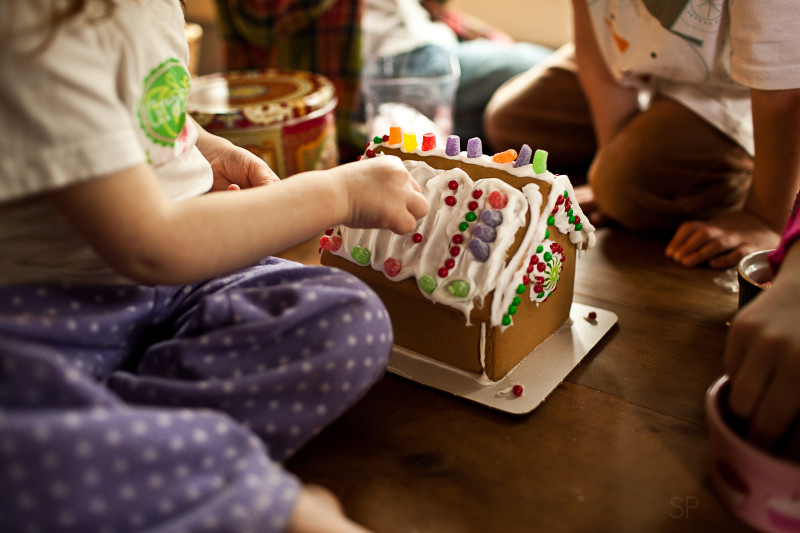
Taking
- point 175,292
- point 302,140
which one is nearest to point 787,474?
point 175,292

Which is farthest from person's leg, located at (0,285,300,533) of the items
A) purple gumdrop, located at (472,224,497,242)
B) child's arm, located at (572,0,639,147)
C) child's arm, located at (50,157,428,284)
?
child's arm, located at (572,0,639,147)

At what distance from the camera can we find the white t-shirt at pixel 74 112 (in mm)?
525

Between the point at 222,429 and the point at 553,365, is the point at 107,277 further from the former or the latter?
the point at 553,365

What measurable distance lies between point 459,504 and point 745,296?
18.9 inches

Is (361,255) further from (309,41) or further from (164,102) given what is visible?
(309,41)

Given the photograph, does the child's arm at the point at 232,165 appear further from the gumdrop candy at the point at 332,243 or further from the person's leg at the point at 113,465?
the person's leg at the point at 113,465

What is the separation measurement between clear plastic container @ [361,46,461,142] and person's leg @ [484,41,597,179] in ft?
0.64

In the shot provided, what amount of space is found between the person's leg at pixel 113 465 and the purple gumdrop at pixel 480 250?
337mm

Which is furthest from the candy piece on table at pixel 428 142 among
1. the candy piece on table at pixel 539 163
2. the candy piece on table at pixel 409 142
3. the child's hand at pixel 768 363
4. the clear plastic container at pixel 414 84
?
the clear plastic container at pixel 414 84

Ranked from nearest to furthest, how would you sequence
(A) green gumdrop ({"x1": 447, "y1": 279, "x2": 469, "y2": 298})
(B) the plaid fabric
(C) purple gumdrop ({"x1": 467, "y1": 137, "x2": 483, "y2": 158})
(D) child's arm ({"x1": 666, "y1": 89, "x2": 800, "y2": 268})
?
(A) green gumdrop ({"x1": 447, "y1": 279, "x2": 469, "y2": 298})
(C) purple gumdrop ({"x1": 467, "y1": 137, "x2": 483, "y2": 158})
(D) child's arm ({"x1": 666, "y1": 89, "x2": 800, "y2": 268})
(B) the plaid fabric

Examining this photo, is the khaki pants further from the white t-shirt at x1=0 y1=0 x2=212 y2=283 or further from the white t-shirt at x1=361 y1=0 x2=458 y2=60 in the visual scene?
the white t-shirt at x1=0 y1=0 x2=212 y2=283

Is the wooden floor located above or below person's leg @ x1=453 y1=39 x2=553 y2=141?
below

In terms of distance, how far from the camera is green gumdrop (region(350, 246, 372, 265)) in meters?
0.85

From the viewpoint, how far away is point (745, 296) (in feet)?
2.82
